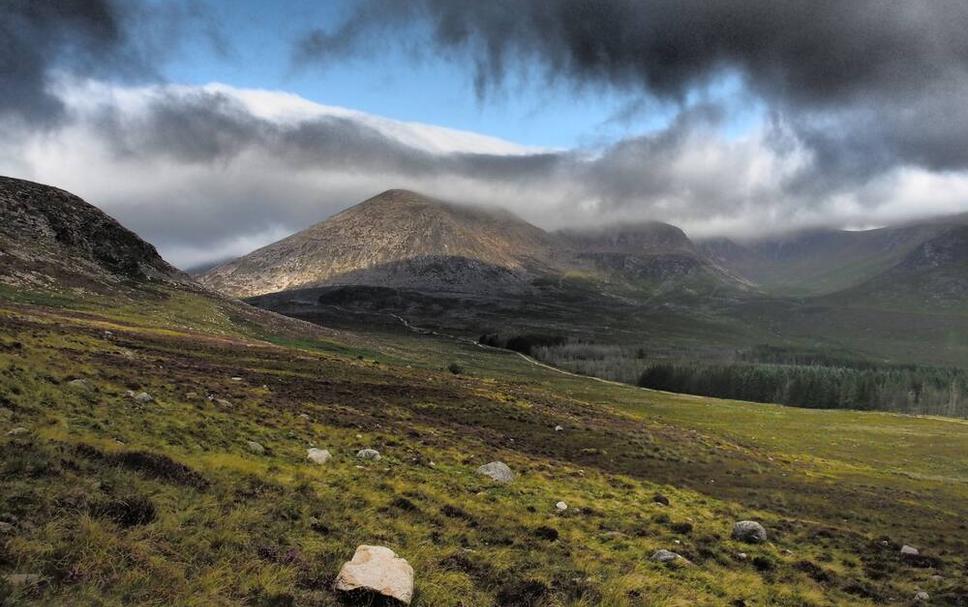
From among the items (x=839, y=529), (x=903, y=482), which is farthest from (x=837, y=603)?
(x=903, y=482)

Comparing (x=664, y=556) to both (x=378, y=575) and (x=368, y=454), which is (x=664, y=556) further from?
(x=368, y=454)

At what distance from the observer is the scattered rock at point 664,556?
17703mm

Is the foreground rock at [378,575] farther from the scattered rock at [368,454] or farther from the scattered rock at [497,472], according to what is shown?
the scattered rock at [497,472]

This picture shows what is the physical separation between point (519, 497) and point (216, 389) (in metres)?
20.5

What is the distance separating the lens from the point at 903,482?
45.0 meters

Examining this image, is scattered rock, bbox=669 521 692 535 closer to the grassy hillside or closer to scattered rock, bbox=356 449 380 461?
the grassy hillside

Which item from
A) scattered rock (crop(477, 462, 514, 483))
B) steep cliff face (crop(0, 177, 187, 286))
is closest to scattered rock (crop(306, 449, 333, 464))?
scattered rock (crop(477, 462, 514, 483))

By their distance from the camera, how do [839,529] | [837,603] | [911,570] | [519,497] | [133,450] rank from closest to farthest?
[133,450] < [837,603] < [911,570] < [519,497] < [839,529]

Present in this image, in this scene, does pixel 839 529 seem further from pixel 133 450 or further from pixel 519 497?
pixel 133 450

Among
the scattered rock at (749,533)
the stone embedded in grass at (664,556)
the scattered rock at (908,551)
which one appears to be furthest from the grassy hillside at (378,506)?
the scattered rock at (749,533)

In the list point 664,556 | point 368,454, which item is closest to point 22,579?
point 368,454

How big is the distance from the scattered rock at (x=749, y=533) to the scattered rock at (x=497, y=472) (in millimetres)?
10479

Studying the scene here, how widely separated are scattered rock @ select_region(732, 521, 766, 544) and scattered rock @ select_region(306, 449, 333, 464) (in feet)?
60.0

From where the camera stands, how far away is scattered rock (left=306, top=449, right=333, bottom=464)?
849 inches
